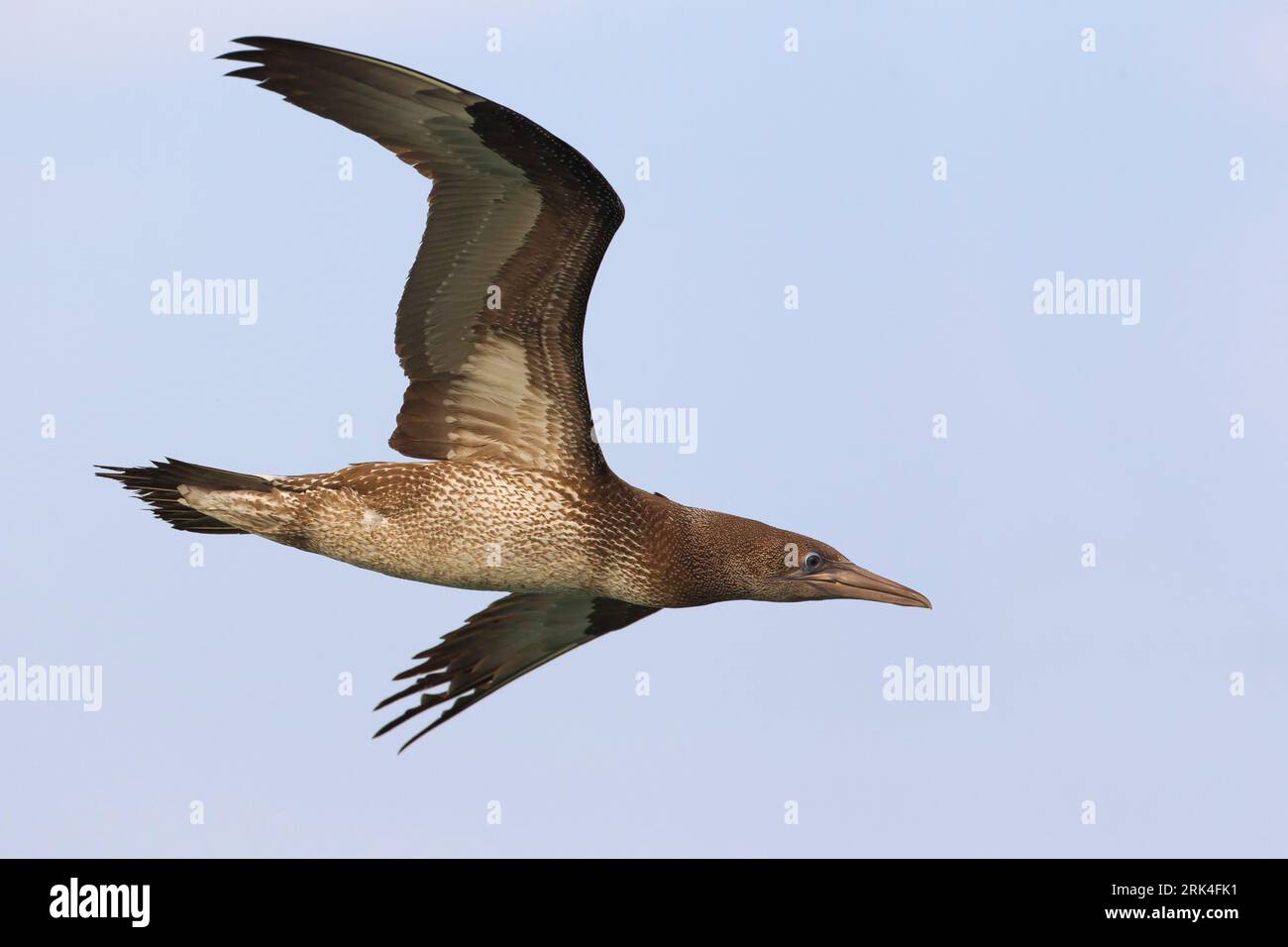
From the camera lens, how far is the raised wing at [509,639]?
14672 millimetres

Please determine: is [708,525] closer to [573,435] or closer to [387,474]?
[573,435]

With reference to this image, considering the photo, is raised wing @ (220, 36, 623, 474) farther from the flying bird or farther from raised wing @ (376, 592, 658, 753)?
raised wing @ (376, 592, 658, 753)

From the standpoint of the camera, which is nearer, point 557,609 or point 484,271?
point 484,271

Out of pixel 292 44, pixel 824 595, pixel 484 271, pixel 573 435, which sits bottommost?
pixel 824 595

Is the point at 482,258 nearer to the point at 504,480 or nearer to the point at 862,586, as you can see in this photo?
the point at 504,480

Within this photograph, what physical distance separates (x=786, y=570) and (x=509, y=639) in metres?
1.99

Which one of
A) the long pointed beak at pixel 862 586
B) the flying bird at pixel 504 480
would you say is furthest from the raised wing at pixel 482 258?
the long pointed beak at pixel 862 586

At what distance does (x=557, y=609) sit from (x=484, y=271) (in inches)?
96.6

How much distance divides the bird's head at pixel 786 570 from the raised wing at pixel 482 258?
2.94 feet

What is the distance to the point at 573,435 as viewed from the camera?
13.6 m

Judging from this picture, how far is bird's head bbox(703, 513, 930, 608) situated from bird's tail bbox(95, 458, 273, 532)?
2.68 metres

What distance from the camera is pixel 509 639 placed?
14.8 meters

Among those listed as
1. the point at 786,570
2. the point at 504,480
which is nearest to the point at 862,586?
the point at 786,570

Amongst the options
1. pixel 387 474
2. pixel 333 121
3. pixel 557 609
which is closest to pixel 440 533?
pixel 387 474
